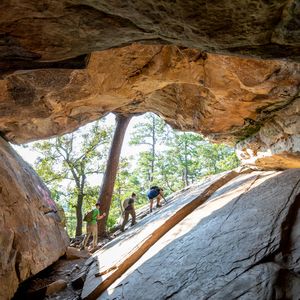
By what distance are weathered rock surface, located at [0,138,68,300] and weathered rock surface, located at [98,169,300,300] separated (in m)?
2.25

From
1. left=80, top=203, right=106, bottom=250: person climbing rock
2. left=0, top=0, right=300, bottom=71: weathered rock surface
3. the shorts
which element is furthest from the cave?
the shorts

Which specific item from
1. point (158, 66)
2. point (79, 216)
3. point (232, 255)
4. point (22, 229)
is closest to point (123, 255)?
point (22, 229)

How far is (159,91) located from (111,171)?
496 centimetres

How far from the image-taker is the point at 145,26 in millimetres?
3631

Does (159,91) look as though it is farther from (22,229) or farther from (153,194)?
(22,229)

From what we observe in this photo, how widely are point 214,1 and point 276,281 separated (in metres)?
3.82

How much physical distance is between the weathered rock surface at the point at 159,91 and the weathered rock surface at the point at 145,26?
10.5 ft

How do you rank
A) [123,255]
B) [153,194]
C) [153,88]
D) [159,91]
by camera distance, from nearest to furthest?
[123,255] → [153,88] → [159,91] → [153,194]

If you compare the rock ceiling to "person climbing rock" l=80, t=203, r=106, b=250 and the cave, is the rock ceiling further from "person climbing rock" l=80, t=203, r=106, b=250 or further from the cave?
"person climbing rock" l=80, t=203, r=106, b=250

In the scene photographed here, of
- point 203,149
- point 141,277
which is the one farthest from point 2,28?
point 203,149

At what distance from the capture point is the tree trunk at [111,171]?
13.2m

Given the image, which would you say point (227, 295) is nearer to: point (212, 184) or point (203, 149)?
point (212, 184)

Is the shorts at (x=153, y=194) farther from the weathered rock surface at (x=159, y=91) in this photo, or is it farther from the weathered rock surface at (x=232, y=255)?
the weathered rock surface at (x=232, y=255)

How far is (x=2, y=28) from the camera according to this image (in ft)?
11.8
